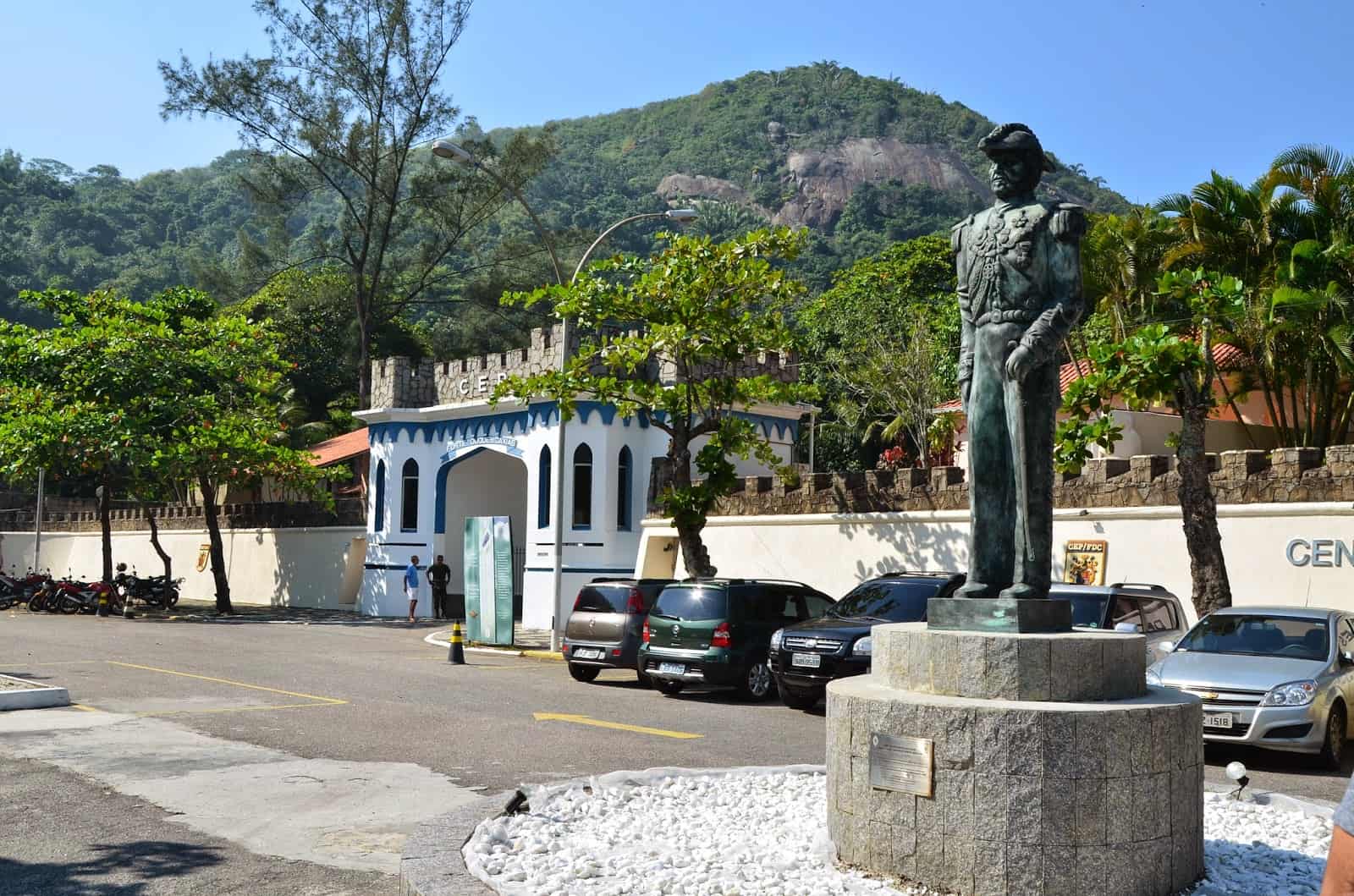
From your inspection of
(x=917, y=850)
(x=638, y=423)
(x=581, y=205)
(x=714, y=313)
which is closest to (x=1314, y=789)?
→ (x=917, y=850)

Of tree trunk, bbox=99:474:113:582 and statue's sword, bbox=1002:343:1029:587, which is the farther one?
tree trunk, bbox=99:474:113:582

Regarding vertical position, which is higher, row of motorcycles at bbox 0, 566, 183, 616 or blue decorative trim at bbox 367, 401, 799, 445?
blue decorative trim at bbox 367, 401, 799, 445

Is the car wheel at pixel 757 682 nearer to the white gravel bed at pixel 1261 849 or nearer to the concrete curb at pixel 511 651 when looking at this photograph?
the concrete curb at pixel 511 651

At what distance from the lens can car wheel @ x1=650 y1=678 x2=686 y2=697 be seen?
55.8 feet

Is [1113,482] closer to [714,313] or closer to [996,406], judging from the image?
[714,313]

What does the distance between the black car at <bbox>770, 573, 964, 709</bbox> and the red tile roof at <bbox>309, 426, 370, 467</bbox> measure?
30626mm

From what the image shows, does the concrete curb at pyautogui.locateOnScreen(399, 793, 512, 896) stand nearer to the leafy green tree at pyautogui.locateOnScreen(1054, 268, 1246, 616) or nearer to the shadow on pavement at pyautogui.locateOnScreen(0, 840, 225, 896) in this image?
the shadow on pavement at pyautogui.locateOnScreen(0, 840, 225, 896)

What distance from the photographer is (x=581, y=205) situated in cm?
12706

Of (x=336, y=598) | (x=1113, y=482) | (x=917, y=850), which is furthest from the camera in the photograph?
(x=336, y=598)

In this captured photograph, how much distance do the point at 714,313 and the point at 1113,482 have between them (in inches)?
279

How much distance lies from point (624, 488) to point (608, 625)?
1251 centimetres

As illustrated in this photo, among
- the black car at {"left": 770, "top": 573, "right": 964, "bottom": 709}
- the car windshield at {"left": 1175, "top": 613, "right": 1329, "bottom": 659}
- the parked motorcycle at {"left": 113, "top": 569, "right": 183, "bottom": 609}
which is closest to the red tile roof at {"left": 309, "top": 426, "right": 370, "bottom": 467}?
the parked motorcycle at {"left": 113, "top": 569, "right": 183, "bottom": 609}

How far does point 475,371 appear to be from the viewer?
110 feet

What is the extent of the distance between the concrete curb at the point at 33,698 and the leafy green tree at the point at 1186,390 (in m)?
12.8
